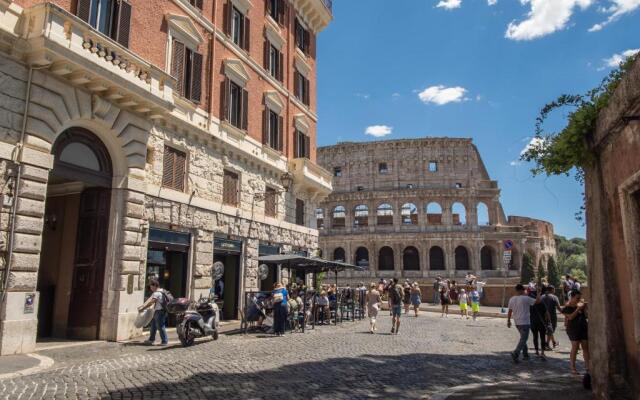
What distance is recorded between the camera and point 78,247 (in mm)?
12375

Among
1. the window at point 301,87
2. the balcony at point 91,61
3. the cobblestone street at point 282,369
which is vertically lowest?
the cobblestone street at point 282,369

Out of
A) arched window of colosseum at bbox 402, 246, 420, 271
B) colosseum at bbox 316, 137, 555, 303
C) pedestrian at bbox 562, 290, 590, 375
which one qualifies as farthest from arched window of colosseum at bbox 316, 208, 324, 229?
pedestrian at bbox 562, 290, 590, 375

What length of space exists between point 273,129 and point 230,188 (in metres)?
4.55

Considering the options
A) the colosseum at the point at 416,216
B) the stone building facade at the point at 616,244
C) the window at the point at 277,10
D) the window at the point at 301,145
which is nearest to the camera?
the stone building facade at the point at 616,244

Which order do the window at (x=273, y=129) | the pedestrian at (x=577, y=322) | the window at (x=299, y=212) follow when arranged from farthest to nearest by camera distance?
the window at (x=299, y=212) < the window at (x=273, y=129) < the pedestrian at (x=577, y=322)

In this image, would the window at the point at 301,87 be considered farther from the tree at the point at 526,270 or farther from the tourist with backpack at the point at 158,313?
the tree at the point at 526,270

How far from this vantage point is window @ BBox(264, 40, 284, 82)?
20.0 meters

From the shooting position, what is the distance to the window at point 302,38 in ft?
76.7

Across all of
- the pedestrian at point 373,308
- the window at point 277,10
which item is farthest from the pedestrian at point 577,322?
the window at point 277,10

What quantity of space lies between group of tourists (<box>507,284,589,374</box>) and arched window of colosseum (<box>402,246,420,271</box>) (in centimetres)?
4307

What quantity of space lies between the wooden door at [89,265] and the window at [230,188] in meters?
4.91

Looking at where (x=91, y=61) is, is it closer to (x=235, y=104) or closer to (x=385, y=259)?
(x=235, y=104)

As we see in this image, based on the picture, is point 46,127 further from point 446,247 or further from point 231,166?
point 446,247

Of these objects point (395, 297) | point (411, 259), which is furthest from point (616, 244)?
point (411, 259)
